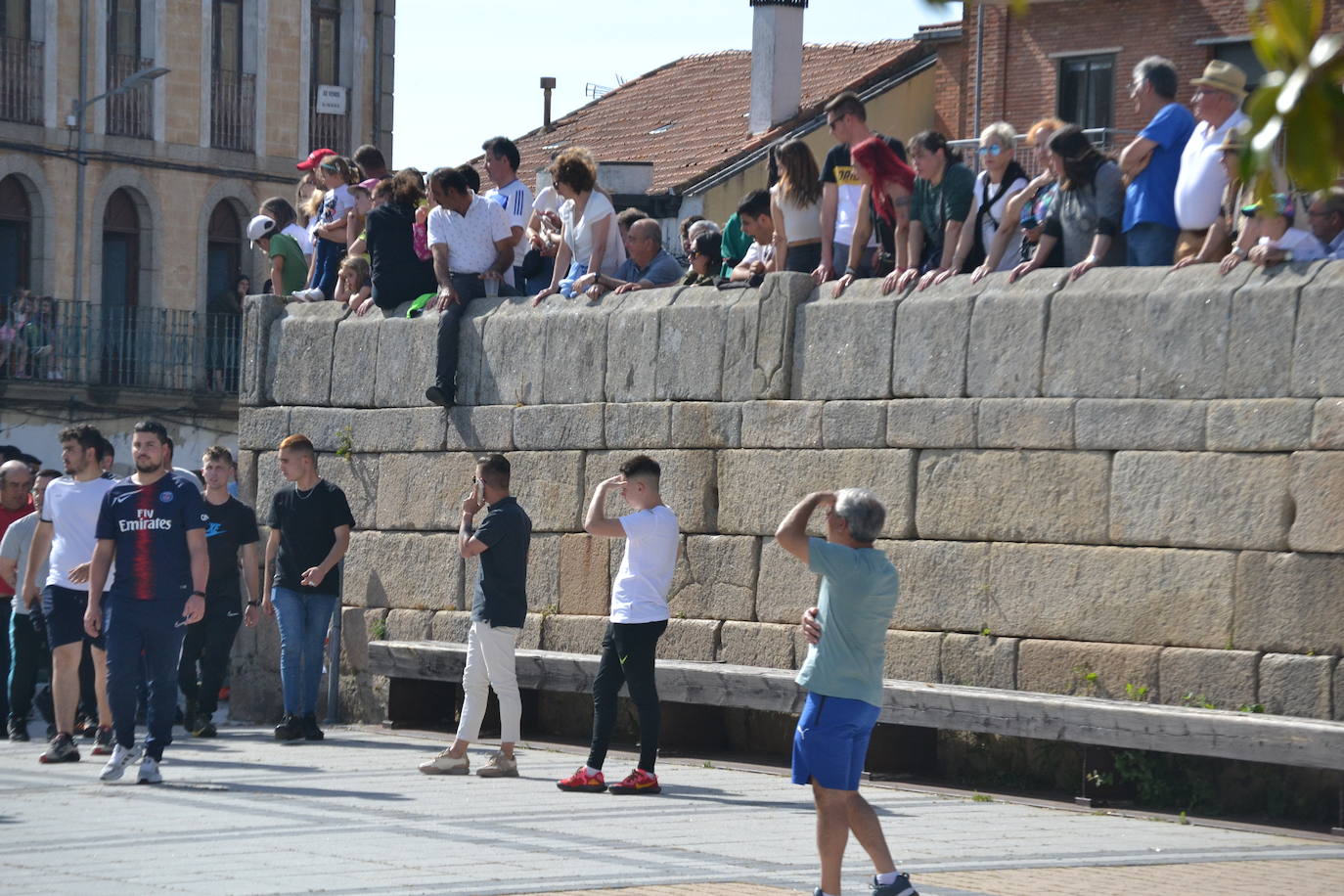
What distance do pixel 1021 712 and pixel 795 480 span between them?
2204 millimetres

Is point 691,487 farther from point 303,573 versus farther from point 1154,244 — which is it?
point 1154,244

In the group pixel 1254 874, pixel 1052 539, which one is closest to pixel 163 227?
pixel 1052 539

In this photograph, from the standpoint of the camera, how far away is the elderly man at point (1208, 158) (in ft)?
32.6

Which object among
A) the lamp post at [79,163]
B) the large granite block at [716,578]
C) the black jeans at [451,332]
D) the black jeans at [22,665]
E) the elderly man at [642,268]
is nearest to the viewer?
the large granite block at [716,578]

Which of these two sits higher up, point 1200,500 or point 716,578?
point 1200,500

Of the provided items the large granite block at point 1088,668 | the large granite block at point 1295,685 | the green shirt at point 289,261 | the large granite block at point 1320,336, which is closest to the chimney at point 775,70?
the green shirt at point 289,261

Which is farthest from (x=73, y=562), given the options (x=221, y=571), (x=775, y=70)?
(x=775, y=70)

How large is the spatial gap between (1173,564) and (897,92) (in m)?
20.7

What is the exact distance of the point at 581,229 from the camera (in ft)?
43.2

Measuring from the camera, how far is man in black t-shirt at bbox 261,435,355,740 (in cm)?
1283

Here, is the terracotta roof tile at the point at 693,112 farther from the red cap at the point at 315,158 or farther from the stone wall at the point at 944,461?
the stone wall at the point at 944,461

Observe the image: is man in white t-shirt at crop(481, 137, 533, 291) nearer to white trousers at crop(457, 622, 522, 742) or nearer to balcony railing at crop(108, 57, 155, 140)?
white trousers at crop(457, 622, 522, 742)

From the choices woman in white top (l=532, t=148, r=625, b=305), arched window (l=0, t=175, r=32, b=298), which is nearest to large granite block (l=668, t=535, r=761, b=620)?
woman in white top (l=532, t=148, r=625, b=305)

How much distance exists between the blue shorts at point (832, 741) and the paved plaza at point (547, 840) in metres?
0.53
